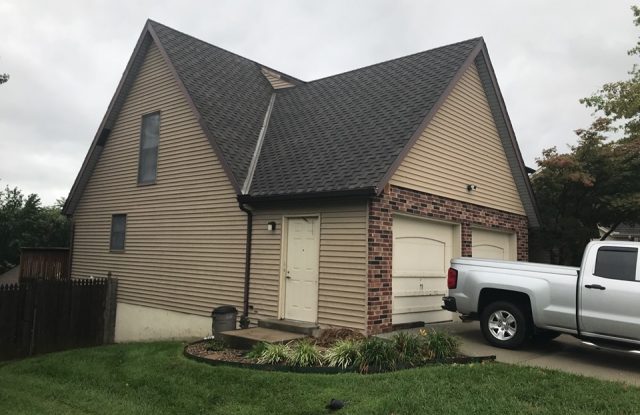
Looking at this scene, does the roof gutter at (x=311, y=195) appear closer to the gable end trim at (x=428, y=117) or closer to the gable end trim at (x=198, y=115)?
the gable end trim at (x=428, y=117)

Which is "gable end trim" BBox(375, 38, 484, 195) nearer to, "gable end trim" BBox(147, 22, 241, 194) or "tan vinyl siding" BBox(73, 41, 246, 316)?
"gable end trim" BBox(147, 22, 241, 194)

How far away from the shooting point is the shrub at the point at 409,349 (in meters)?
7.14

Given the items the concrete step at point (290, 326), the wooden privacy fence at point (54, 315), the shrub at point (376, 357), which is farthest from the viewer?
the wooden privacy fence at point (54, 315)

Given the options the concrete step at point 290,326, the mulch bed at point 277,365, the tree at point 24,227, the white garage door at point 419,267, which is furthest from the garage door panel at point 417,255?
the tree at point 24,227

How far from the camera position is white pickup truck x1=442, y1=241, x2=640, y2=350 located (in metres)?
7.10

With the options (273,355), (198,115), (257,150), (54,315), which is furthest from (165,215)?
(273,355)

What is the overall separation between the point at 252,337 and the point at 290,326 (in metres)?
0.95

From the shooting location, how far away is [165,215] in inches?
531

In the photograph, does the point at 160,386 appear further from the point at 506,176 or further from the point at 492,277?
the point at 506,176

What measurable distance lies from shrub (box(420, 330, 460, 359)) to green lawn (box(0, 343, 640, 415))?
1.84 feet

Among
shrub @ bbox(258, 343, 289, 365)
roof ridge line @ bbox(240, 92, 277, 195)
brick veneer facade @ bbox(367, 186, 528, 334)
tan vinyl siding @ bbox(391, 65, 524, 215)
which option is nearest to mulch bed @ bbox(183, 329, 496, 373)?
shrub @ bbox(258, 343, 289, 365)

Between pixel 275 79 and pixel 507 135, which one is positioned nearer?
pixel 507 135

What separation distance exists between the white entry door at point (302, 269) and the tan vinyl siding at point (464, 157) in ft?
6.60

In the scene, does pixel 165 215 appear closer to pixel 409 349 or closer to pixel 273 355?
pixel 273 355
